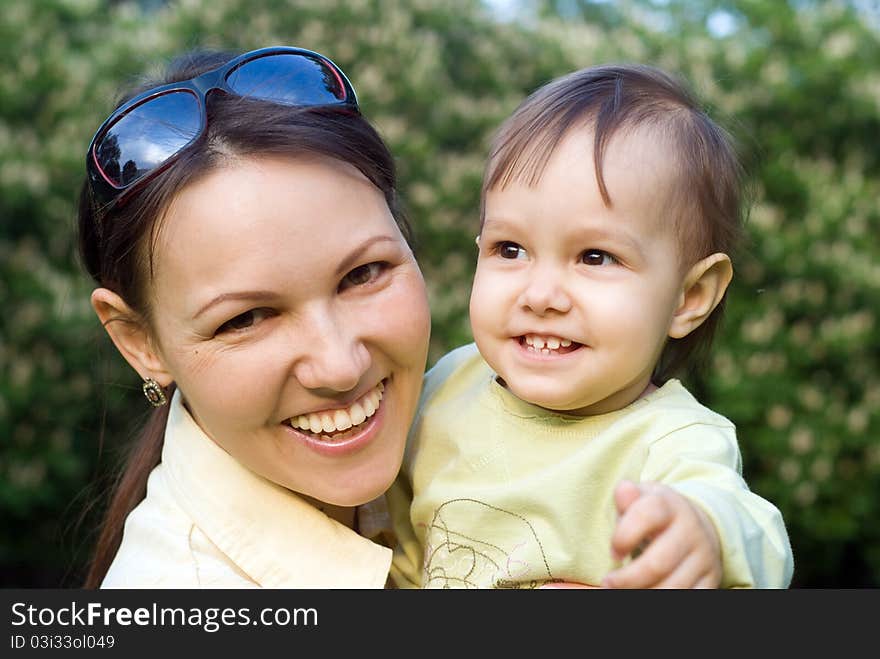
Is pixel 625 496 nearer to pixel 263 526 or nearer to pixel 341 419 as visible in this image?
pixel 341 419

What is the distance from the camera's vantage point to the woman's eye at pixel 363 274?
7.37ft

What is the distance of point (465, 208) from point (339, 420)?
433 centimetres

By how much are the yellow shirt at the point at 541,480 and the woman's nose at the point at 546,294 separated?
0.27 m

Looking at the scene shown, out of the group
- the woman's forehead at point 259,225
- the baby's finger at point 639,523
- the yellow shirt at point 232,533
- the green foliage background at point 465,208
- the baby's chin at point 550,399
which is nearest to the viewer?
the baby's finger at point 639,523

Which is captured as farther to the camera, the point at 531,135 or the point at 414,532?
the point at 414,532

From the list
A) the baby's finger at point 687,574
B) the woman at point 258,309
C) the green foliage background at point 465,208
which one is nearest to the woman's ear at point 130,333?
the woman at point 258,309

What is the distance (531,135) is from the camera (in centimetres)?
223

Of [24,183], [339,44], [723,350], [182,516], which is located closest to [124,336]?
[182,516]

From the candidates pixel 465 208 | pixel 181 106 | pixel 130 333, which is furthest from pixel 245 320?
pixel 465 208

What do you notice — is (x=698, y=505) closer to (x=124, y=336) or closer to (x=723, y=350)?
(x=124, y=336)

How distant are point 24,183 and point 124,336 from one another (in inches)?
136

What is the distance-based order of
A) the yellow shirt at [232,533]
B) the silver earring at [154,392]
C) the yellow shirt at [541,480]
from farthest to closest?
the silver earring at [154,392]
the yellow shirt at [232,533]
the yellow shirt at [541,480]

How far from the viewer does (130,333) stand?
7.88 feet

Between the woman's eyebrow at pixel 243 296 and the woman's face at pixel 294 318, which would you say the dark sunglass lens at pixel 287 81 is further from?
the woman's eyebrow at pixel 243 296
